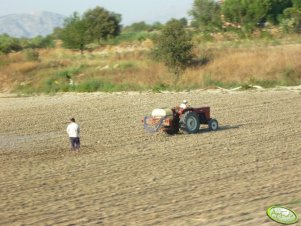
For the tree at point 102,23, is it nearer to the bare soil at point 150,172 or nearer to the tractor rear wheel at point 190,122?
the bare soil at point 150,172

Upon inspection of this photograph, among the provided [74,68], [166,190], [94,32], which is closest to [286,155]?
[166,190]

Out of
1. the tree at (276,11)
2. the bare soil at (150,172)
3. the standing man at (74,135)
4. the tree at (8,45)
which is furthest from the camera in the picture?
the tree at (8,45)

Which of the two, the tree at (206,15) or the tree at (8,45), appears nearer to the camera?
the tree at (206,15)

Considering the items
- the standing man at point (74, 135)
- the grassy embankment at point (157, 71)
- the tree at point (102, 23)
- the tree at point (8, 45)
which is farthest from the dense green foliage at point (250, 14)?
the standing man at point (74, 135)

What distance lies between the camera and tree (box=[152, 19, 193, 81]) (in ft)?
133

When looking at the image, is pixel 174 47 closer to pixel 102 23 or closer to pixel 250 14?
pixel 250 14

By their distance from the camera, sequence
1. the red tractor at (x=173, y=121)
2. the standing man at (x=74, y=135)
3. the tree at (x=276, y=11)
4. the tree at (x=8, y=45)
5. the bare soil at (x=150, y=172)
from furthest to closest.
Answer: the tree at (x=8, y=45)
the tree at (x=276, y=11)
the red tractor at (x=173, y=121)
the standing man at (x=74, y=135)
the bare soil at (x=150, y=172)

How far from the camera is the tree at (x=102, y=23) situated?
2985 inches

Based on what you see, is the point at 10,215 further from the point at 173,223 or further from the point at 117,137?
the point at 117,137

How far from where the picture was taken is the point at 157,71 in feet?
143

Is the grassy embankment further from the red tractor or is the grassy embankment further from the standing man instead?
the standing man

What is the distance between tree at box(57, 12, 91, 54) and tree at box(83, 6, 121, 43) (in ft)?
17.1

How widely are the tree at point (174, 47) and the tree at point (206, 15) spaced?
108 ft

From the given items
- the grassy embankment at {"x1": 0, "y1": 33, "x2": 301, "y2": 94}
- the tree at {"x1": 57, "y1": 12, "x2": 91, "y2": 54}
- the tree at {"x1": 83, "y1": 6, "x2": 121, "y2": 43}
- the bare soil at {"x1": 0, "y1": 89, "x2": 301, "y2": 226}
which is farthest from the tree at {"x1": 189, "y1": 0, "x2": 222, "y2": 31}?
the bare soil at {"x1": 0, "y1": 89, "x2": 301, "y2": 226}
